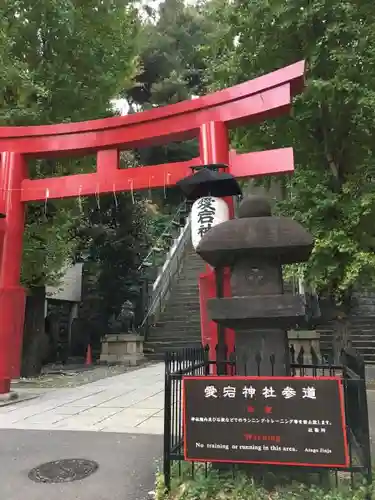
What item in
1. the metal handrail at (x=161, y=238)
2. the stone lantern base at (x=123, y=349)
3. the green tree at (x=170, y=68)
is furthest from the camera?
the green tree at (x=170, y=68)

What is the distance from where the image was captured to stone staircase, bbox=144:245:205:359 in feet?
50.3

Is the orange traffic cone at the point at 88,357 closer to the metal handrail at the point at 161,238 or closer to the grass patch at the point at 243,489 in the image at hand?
the metal handrail at the point at 161,238

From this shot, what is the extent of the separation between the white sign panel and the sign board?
2.97 meters

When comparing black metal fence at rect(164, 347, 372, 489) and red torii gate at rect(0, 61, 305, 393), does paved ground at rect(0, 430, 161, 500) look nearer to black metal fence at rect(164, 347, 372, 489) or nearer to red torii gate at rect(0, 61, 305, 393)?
black metal fence at rect(164, 347, 372, 489)

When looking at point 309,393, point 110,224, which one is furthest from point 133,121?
point 110,224

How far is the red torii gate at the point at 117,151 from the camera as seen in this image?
7914 millimetres

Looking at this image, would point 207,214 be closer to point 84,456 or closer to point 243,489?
point 84,456

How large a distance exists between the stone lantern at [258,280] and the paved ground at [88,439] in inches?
65.3

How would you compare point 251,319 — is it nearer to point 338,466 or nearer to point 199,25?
point 338,466

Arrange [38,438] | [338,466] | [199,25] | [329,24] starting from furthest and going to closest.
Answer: [199,25] → [329,24] → [38,438] → [338,466]

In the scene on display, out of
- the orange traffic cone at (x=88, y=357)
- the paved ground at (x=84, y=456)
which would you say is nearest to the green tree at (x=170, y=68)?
the orange traffic cone at (x=88, y=357)

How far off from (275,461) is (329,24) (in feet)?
27.0

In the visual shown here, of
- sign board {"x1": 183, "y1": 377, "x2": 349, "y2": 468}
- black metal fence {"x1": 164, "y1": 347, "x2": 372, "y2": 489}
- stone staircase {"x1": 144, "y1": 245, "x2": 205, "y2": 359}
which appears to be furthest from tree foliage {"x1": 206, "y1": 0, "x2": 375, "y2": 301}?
stone staircase {"x1": 144, "y1": 245, "x2": 205, "y2": 359}

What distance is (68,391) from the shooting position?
9.69 m
